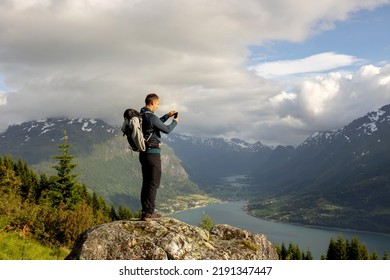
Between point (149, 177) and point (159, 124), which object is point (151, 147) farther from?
point (149, 177)

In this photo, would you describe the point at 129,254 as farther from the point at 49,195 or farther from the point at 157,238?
the point at 49,195

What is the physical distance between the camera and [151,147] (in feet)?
40.2

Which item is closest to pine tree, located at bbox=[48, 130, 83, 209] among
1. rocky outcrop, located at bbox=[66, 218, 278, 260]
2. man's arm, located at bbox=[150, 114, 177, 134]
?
rocky outcrop, located at bbox=[66, 218, 278, 260]

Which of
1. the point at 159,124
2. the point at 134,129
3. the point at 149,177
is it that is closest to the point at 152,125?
the point at 159,124

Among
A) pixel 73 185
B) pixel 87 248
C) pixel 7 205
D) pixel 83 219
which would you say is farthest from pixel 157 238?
pixel 73 185

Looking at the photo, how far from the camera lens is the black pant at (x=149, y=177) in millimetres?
12375

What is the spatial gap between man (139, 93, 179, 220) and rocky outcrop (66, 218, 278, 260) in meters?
0.85

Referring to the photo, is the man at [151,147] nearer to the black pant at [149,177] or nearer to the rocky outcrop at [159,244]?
the black pant at [149,177]

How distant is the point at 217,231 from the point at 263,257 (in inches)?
80.8

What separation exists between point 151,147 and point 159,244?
3334mm

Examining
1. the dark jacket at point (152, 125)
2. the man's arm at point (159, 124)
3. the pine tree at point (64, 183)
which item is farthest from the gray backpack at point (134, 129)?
the pine tree at point (64, 183)
